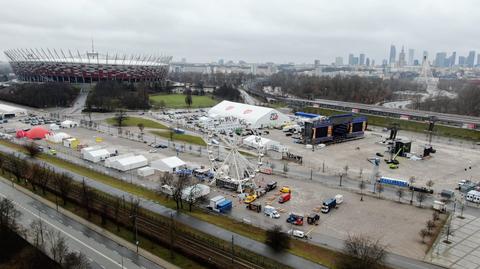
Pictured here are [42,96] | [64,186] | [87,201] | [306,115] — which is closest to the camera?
[87,201]

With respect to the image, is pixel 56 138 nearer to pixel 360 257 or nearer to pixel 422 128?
pixel 360 257

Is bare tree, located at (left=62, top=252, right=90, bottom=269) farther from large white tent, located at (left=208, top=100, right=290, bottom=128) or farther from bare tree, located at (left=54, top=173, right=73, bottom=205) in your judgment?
large white tent, located at (left=208, top=100, right=290, bottom=128)

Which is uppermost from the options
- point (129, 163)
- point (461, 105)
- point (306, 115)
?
point (461, 105)

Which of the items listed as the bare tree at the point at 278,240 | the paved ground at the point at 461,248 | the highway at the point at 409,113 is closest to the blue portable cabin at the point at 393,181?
the paved ground at the point at 461,248

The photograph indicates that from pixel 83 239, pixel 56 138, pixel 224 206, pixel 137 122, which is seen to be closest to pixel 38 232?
pixel 83 239

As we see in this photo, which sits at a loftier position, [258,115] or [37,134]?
[258,115]
